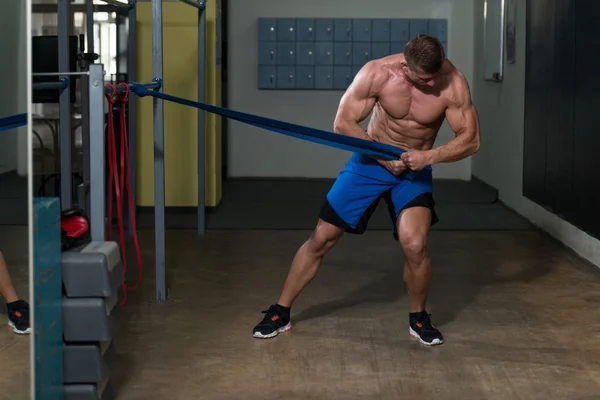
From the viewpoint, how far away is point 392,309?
14.0ft

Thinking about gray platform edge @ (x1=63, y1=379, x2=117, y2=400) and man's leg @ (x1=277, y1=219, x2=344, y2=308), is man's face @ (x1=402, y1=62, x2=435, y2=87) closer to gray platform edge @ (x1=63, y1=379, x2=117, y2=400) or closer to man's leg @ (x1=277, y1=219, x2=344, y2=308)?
man's leg @ (x1=277, y1=219, x2=344, y2=308)

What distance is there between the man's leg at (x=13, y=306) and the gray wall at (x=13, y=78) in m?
0.24

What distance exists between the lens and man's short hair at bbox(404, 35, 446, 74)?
3395 mm

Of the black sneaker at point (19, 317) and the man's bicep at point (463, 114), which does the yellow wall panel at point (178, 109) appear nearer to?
the man's bicep at point (463, 114)

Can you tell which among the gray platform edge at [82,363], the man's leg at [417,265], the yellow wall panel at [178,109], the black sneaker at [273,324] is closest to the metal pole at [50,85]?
the gray platform edge at [82,363]

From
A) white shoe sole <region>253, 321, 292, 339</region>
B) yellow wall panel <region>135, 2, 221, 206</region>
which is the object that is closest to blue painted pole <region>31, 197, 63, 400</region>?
white shoe sole <region>253, 321, 292, 339</region>

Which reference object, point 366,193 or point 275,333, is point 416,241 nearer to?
point 366,193

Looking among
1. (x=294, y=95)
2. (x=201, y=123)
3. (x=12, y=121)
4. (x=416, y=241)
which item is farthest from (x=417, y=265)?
→ (x=294, y=95)

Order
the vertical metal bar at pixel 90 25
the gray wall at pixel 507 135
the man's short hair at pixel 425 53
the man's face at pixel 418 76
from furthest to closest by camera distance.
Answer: the gray wall at pixel 507 135
the vertical metal bar at pixel 90 25
the man's face at pixel 418 76
the man's short hair at pixel 425 53

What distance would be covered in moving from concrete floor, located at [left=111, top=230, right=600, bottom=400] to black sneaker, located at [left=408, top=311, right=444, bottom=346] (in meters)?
0.04

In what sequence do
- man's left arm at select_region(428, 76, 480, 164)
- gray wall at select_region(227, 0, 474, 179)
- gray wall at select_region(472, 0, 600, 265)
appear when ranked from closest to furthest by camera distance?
man's left arm at select_region(428, 76, 480, 164)
gray wall at select_region(472, 0, 600, 265)
gray wall at select_region(227, 0, 474, 179)

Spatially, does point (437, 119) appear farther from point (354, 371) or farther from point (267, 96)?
point (267, 96)

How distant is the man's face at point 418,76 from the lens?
3.50 m

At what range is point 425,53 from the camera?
3.42 metres
